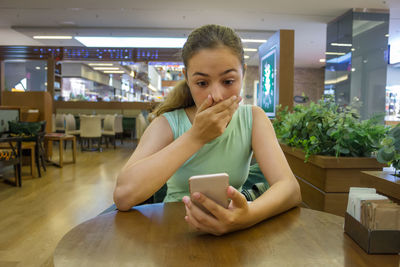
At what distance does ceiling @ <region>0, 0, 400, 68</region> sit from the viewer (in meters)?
6.91

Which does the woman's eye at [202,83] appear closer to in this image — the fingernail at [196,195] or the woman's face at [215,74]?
the woman's face at [215,74]

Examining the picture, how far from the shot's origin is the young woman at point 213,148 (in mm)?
725

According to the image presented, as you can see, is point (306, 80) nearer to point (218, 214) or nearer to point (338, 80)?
point (338, 80)

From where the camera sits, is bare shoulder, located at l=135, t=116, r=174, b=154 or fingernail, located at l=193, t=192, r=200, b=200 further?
bare shoulder, located at l=135, t=116, r=174, b=154

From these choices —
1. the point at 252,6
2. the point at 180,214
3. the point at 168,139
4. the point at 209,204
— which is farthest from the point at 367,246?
the point at 252,6

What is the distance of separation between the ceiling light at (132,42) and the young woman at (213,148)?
360 inches

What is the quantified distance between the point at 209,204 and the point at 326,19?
834 cm

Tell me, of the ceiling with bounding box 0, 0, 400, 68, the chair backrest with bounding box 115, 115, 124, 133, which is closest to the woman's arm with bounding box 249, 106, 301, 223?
the ceiling with bounding box 0, 0, 400, 68

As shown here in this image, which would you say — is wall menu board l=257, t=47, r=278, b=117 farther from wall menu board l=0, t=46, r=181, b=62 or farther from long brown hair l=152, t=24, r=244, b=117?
wall menu board l=0, t=46, r=181, b=62

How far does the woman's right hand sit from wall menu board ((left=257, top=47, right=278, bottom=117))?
323cm

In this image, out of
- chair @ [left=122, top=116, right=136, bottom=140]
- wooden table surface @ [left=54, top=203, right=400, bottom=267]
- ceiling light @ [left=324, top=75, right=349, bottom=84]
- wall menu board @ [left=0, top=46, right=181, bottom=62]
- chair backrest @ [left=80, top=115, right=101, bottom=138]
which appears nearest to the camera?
wooden table surface @ [left=54, top=203, right=400, bottom=267]

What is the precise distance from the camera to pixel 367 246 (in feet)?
2.07

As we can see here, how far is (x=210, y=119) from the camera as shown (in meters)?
0.89

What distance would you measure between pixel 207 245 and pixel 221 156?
1.65ft
